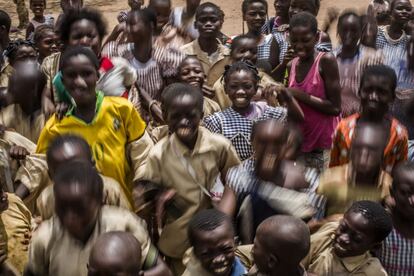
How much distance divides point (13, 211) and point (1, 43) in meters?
3.39

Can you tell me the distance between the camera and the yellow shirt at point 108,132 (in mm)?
3566

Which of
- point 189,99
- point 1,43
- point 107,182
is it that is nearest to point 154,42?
point 1,43

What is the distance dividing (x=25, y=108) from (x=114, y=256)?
7.27ft

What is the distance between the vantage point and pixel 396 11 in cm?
654

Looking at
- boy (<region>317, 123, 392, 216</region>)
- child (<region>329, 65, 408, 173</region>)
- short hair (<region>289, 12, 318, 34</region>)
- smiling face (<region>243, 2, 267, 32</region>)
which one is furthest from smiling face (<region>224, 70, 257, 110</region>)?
smiling face (<region>243, 2, 267, 32</region>)

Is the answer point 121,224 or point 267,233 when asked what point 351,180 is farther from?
point 121,224

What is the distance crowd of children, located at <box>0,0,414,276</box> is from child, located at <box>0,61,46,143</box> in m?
0.01

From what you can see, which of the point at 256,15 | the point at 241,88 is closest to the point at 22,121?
the point at 241,88

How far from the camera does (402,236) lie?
319 cm

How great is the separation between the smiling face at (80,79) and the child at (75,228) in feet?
2.80

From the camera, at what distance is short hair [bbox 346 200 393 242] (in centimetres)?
299

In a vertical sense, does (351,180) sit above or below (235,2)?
above

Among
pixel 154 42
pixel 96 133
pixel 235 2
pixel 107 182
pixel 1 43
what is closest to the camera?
Result: pixel 107 182

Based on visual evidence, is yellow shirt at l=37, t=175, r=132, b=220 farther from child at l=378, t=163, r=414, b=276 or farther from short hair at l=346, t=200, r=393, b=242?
child at l=378, t=163, r=414, b=276
